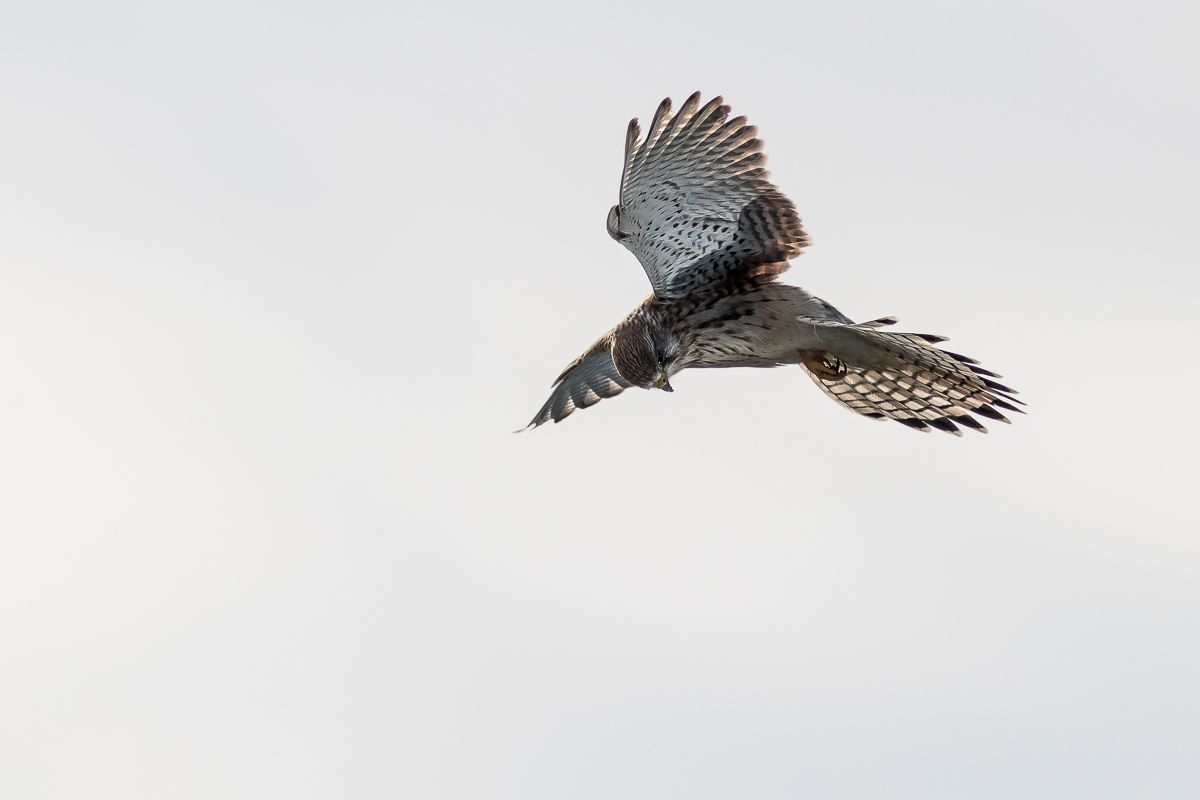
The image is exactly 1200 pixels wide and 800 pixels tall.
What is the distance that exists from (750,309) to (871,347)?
3.22ft

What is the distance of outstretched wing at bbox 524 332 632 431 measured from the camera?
11.8 m

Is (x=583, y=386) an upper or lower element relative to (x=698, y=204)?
lower

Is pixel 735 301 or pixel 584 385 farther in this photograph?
pixel 584 385

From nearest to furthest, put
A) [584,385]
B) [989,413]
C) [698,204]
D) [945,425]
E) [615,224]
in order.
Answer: [698,204]
[615,224]
[989,413]
[945,425]
[584,385]

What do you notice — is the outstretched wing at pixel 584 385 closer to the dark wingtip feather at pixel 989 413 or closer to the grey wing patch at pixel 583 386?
the grey wing patch at pixel 583 386

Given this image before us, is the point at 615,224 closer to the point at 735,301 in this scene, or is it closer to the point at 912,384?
the point at 735,301

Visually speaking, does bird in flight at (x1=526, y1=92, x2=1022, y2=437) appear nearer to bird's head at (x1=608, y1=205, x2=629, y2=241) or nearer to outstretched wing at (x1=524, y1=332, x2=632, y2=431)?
bird's head at (x1=608, y1=205, x2=629, y2=241)

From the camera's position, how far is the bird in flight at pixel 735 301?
9156 mm

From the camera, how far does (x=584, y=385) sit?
12375 millimetres

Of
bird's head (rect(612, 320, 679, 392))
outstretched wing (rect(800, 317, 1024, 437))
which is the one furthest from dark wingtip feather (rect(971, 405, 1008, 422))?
bird's head (rect(612, 320, 679, 392))

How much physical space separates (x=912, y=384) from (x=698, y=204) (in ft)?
7.55

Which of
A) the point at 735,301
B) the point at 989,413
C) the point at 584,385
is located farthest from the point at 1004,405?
the point at 584,385

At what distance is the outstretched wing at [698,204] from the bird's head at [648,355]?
35cm

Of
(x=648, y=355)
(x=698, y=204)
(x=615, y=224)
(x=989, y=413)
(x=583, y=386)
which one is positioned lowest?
(x=989, y=413)
